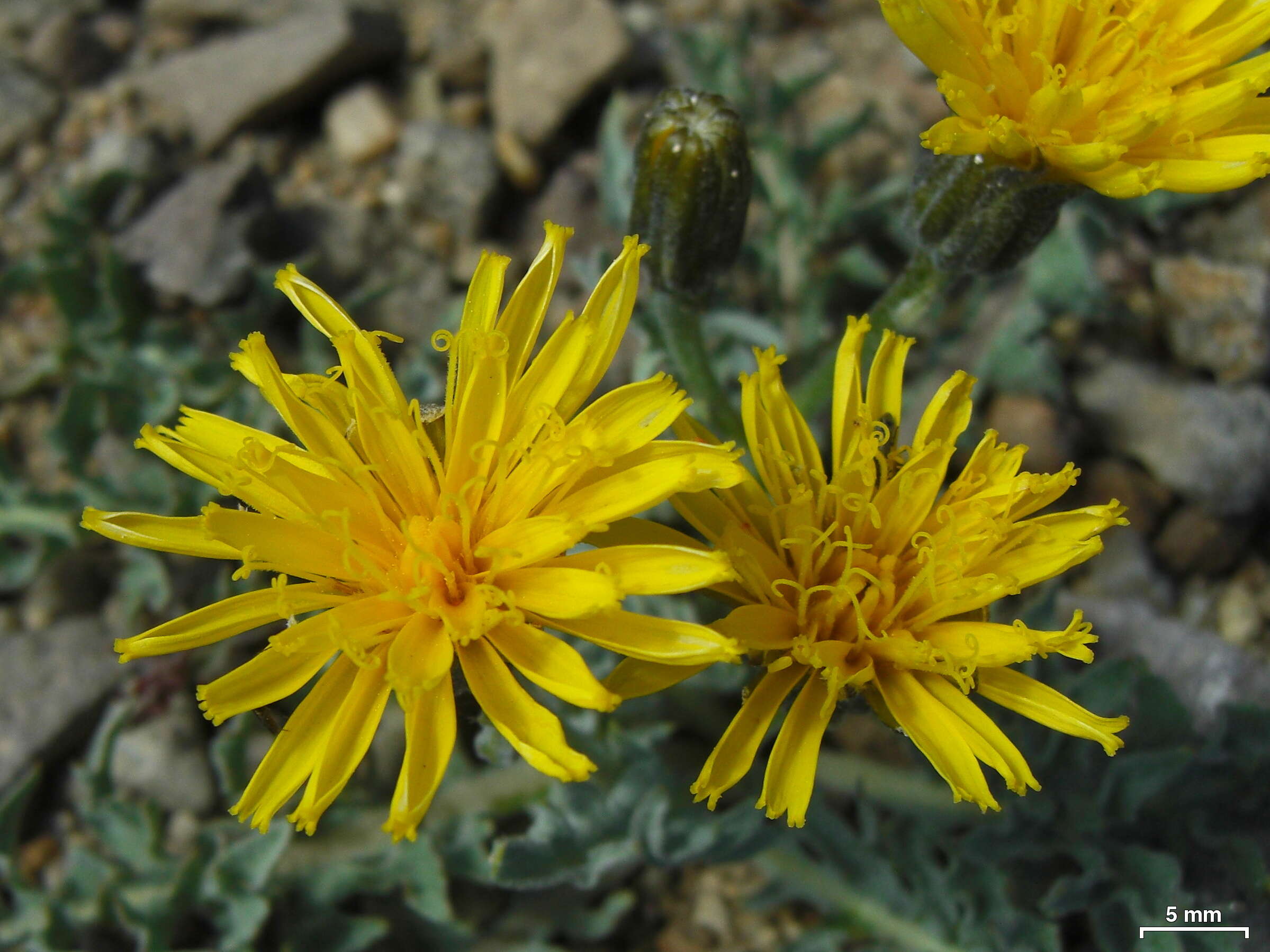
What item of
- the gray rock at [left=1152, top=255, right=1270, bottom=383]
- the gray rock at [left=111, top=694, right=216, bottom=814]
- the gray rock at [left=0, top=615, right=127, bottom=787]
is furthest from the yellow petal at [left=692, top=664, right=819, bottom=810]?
Result: the gray rock at [left=1152, top=255, right=1270, bottom=383]

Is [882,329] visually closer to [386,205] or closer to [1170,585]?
[1170,585]

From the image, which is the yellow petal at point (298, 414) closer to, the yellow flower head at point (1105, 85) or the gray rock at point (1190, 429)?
the yellow flower head at point (1105, 85)

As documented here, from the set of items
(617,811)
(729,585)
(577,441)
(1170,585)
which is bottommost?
(1170,585)

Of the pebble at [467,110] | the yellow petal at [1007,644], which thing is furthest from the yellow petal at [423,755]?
the pebble at [467,110]

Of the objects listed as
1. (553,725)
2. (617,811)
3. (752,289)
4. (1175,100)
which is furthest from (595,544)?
(752,289)

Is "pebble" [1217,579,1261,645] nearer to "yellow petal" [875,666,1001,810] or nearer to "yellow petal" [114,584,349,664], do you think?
"yellow petal" [875,666,1001,810]

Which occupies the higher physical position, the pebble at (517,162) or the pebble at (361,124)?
the pebble at (361,124)

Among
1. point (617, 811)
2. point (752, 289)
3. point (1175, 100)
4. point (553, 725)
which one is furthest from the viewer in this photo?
point (752, 289)
